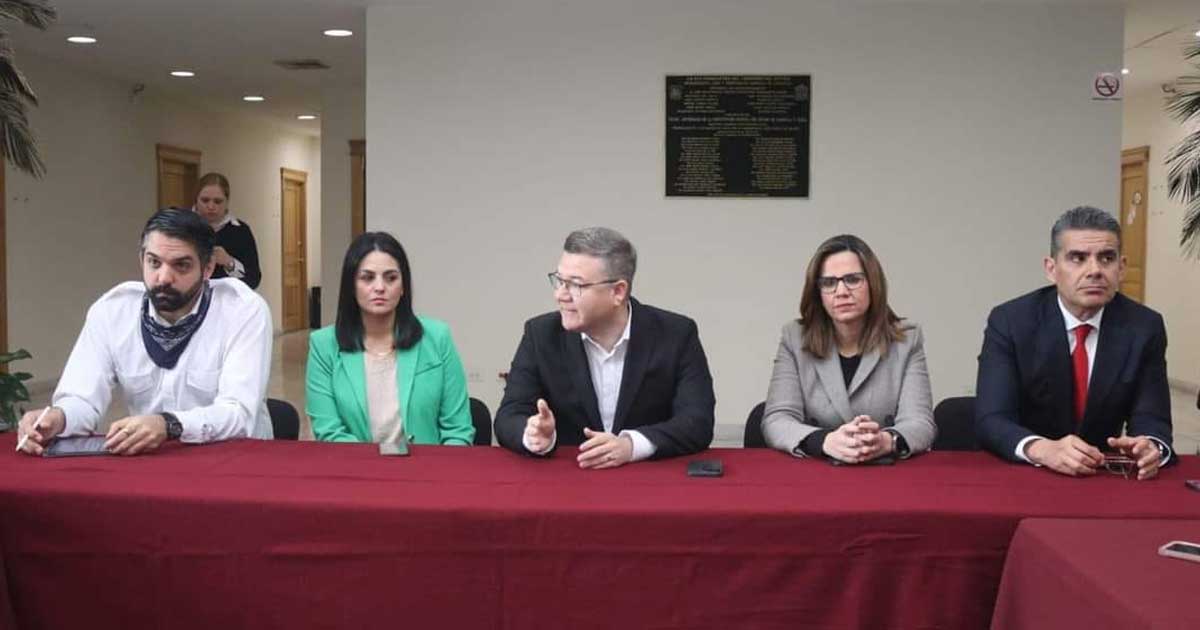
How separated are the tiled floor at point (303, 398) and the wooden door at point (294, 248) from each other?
116cm

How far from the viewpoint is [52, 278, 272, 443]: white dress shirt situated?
330 cm

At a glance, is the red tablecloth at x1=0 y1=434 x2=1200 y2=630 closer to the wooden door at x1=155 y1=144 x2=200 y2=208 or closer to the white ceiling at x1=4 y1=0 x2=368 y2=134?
the white ceiling at x1=4 y1=0 x2=368 y2=134

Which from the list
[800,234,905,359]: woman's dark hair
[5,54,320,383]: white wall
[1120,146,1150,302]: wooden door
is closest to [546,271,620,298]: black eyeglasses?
[800,234,905,359]: woman's dark hair

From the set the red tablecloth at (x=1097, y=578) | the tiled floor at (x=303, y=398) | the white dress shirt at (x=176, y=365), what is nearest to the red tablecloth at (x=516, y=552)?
the red tablecloth at (x=1097, y=578)

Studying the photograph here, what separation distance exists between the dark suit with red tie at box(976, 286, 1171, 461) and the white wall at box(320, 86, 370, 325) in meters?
9.22

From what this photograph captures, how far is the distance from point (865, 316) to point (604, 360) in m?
0.76

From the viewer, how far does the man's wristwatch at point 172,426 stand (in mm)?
3023

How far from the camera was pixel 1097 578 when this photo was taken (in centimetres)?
202

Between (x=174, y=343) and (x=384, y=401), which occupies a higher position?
(x=174, y=343)

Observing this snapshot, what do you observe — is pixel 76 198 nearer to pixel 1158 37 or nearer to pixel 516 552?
pixel 1158 37

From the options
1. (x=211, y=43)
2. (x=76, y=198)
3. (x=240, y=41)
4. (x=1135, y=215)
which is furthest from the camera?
(x=1135, y=215)

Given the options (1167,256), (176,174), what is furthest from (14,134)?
(1167,256)

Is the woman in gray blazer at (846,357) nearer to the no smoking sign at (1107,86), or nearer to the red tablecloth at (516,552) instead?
the red tablecloth at (516,552)

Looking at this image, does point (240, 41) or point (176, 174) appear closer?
point (240, 41)
